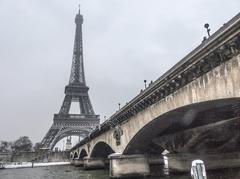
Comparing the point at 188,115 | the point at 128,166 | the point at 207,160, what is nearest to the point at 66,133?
the point at 207,160

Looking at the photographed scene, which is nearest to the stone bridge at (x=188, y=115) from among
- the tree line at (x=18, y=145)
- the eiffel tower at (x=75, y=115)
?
the eiffel tower at (x=75, y=115)

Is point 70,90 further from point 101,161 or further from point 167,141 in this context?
point 167,141

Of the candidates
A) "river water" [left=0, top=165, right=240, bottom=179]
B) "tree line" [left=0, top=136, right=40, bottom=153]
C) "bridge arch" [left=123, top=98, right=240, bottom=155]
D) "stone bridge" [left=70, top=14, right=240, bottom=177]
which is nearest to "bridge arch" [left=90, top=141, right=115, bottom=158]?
"river water" [left=0, top=165, right=240, bottom=179]

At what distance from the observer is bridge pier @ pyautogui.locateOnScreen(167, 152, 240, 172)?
26.5 metres

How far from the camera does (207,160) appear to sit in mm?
27641

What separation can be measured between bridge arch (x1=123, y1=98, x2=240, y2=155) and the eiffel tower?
8099cm

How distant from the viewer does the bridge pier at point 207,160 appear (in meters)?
26.5

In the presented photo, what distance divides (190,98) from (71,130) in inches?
3941

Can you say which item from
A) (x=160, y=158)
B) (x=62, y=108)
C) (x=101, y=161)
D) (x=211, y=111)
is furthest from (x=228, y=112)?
(x=62, y=108)

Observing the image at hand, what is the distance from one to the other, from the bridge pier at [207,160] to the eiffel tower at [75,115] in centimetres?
8125

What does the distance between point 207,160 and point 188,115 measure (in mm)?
11288

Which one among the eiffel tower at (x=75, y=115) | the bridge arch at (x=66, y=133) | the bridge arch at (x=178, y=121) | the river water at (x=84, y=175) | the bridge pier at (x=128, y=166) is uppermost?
the eiffel tower at (x=75, y=115)

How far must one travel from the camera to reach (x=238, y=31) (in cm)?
1029

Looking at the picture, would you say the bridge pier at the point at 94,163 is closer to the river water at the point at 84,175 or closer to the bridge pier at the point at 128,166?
the river water at the point at 84,175
